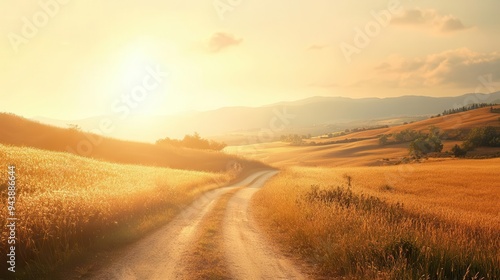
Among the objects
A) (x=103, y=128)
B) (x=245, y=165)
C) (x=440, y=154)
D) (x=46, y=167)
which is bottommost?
(x=440, y=154)

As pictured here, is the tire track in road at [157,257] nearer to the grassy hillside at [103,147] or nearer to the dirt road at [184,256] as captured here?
the dirt road at [184,256]

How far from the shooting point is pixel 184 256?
11.6 metres

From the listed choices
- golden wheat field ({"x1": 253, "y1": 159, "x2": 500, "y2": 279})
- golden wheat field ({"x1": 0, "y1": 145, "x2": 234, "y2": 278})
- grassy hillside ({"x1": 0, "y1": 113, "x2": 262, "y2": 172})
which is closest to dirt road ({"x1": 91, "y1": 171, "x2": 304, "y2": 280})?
golden wheat field ({"x1": 253, "y1": 159, "x2": 500, "y2": 279})

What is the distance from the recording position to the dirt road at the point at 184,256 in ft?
32.7

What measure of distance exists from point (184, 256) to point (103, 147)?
186 feet

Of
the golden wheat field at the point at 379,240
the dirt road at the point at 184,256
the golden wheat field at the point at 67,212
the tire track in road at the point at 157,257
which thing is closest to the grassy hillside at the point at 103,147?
the golden wheat field at the point at 67,212

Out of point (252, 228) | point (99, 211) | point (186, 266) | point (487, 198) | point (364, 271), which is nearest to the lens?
point (364, 271)

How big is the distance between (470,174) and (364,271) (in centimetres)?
5017

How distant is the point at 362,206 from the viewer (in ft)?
60.6

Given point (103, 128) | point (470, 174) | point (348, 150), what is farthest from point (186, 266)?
point (348, 150)

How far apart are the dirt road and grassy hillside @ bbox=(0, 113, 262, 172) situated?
35.1 metres

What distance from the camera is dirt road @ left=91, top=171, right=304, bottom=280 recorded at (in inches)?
392

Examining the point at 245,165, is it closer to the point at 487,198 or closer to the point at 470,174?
the point at 470,174

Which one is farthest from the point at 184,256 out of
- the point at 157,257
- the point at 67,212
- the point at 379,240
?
the point at 379,240
